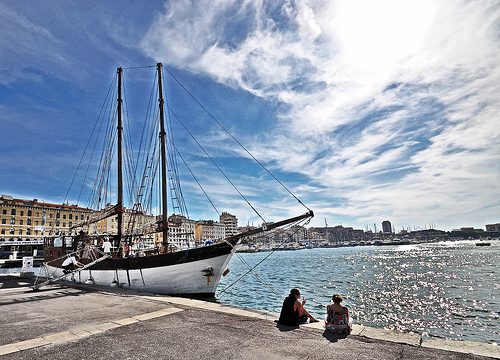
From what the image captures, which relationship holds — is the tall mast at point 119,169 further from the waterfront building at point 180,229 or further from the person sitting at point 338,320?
the person sitting at point 338,320

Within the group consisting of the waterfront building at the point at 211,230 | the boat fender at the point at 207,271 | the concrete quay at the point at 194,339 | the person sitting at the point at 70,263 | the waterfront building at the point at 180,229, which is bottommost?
the concrete quay at the point at 194,339

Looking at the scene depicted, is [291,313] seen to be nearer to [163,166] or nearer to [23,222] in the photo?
[163,166]

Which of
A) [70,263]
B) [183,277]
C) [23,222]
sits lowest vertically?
[183,277]

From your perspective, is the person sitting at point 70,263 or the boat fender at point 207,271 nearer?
the boat fender at point 207,271

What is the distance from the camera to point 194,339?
6.72m

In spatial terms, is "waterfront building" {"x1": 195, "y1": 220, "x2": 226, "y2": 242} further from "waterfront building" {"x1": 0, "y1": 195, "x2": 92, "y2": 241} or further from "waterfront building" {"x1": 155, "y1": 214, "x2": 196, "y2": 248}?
"waterfront building" {"x1": 155, "y1": 214, "x2": 196, "y2": 248}

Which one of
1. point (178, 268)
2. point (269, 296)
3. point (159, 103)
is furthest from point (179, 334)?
point (159, 103)

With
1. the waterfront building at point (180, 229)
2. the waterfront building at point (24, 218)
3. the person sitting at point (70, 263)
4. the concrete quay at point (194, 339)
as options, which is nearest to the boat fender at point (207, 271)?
the waterfront building at point (180, 229)

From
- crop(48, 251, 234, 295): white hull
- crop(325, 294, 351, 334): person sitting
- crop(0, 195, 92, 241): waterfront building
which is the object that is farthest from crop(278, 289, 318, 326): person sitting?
crop(0, 195, 92, 241): waterfront building

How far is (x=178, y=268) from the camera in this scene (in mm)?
17672

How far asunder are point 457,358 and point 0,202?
110 m

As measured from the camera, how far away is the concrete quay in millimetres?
5785

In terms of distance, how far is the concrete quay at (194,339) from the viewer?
5.79 metres

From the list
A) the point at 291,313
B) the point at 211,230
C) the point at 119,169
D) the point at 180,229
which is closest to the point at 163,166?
Result: the point at 119,169
